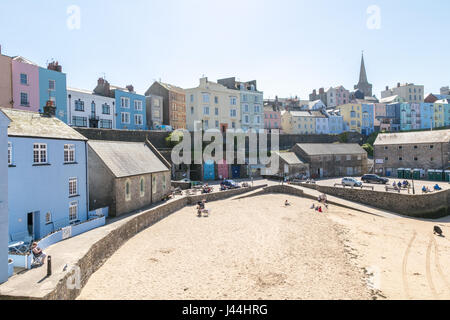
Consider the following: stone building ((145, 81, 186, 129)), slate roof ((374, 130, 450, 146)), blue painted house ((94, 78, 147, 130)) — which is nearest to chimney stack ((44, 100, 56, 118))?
blue painted house ((94, 78, 147, 130))

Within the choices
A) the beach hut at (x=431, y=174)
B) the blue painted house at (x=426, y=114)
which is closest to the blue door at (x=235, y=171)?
the beach hut at (x=431, y=174)

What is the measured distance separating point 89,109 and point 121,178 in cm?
2399

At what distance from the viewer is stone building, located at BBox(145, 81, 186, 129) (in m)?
58.6

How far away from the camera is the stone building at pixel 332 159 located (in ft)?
163

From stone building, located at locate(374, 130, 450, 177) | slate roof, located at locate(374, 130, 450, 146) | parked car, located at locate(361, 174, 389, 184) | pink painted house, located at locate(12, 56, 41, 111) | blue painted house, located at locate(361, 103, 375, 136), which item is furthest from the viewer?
blue painted house, located at locate(361, 103, 375, 136)

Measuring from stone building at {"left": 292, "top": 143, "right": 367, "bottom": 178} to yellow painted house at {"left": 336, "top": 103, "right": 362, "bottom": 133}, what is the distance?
25019 mm

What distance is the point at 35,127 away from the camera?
58.2 feet

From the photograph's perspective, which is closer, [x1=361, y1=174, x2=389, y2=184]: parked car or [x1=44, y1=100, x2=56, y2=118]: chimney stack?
[x1=44, y1=100, x2=56, y2=118]: chimney stack

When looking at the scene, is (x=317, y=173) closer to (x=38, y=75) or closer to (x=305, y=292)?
(x=305, y=292)

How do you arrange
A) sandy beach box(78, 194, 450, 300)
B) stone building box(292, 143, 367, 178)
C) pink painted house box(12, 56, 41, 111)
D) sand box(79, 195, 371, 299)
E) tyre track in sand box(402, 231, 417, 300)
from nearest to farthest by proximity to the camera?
sand box(79, 195, 371, 299) → sandy beach box(78, 194, 450, 300) → tyre track in sand box(402, 231, 417, 300) → pink painted house box(12, 56, 41, 111) → stone building box(292, 143, 367, 178)

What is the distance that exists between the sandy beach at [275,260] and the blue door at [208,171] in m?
15.3

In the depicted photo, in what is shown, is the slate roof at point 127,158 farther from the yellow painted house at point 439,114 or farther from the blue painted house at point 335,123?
the yellow painted house at point 439,114

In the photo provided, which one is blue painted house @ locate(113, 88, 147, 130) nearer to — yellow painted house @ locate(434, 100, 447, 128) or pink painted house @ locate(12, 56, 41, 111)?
pink painted house @ locate(12, 56, 41, 111)

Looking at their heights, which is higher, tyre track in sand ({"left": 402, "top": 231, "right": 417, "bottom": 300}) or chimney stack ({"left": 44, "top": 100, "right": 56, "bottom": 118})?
chimney stack ({"left": 44, "top": 100, "right": 56, "bottom": 118})
